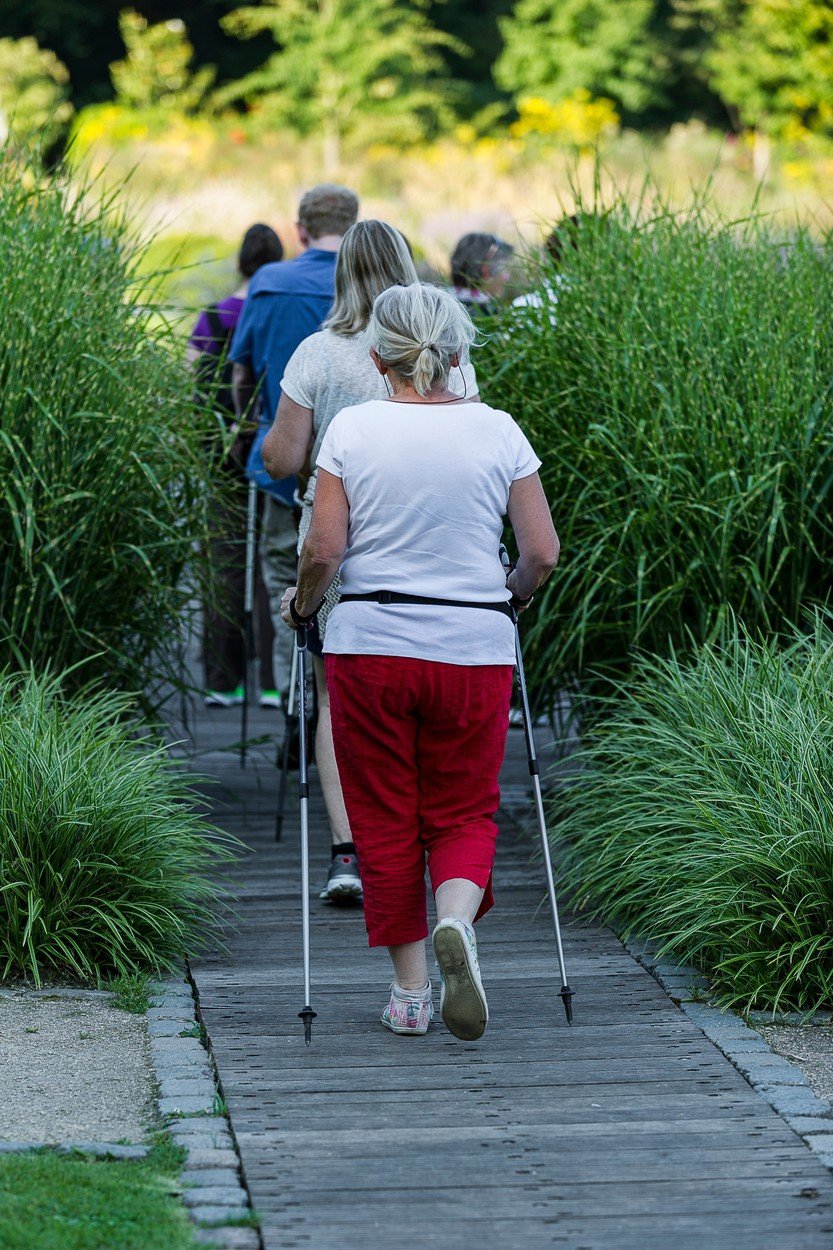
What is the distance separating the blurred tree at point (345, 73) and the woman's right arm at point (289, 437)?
29.4 meters

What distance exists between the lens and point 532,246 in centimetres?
680

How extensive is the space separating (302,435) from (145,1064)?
1.93 metres

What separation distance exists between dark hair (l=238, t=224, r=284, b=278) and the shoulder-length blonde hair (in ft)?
8.52

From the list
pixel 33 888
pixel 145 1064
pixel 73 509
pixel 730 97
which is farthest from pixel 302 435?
pixel 730 97

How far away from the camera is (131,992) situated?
4.27 meters

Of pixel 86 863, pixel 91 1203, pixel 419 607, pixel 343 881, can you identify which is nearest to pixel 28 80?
pixel 343 881

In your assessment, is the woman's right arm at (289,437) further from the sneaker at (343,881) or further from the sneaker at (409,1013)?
the sneaker at (409,1013)

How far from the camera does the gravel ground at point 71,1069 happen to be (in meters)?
3.39

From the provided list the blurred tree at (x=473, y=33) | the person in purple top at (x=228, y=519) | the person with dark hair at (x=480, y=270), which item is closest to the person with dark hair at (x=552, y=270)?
the person with dark hair at (x=480, y=270)

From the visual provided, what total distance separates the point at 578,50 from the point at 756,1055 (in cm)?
3571

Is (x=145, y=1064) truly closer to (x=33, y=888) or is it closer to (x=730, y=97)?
(x=33, y=888)

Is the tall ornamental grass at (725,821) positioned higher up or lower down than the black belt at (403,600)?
lower down

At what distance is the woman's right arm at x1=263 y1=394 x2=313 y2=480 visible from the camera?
4949 mm

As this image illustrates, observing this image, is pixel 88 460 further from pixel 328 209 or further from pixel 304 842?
pixel 304 842
